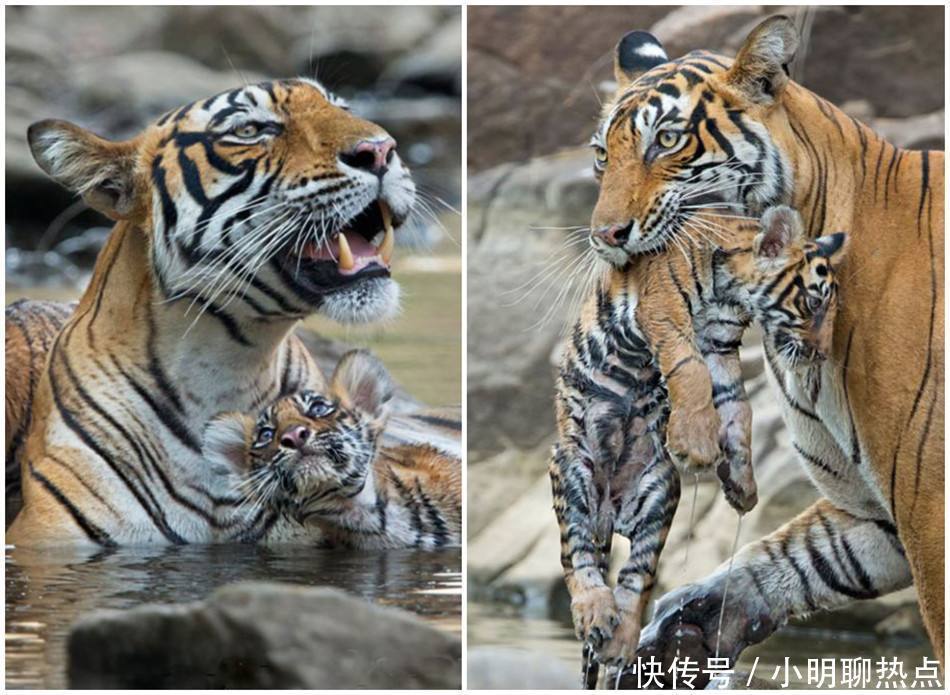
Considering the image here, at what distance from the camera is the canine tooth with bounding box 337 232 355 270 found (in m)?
4.55

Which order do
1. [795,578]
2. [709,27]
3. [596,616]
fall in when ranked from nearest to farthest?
[596,616], [795,578], [709,27]

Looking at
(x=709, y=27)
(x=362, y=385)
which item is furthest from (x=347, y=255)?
(x=709, y=27)

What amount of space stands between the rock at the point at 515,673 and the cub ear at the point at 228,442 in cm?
83

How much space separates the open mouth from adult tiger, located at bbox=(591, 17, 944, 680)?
2.35 ft

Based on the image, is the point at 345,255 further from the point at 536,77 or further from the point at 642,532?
the point at 536,77

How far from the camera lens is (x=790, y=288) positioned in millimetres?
3879

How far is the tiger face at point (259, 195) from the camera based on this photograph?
4.53 m

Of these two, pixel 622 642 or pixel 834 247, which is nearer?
pixel 622 642

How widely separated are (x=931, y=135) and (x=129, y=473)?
374 centimetres

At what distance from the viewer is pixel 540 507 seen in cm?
711

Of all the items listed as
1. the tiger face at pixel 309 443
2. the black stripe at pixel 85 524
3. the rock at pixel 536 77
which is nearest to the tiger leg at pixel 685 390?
the tiger face at pixel 309 443

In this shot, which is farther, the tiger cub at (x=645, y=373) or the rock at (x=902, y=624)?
the rock at (x=902, y=624)

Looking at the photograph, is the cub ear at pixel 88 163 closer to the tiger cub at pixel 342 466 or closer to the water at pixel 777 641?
the tiger cub at pixel 342 466

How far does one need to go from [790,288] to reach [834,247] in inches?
9.7
